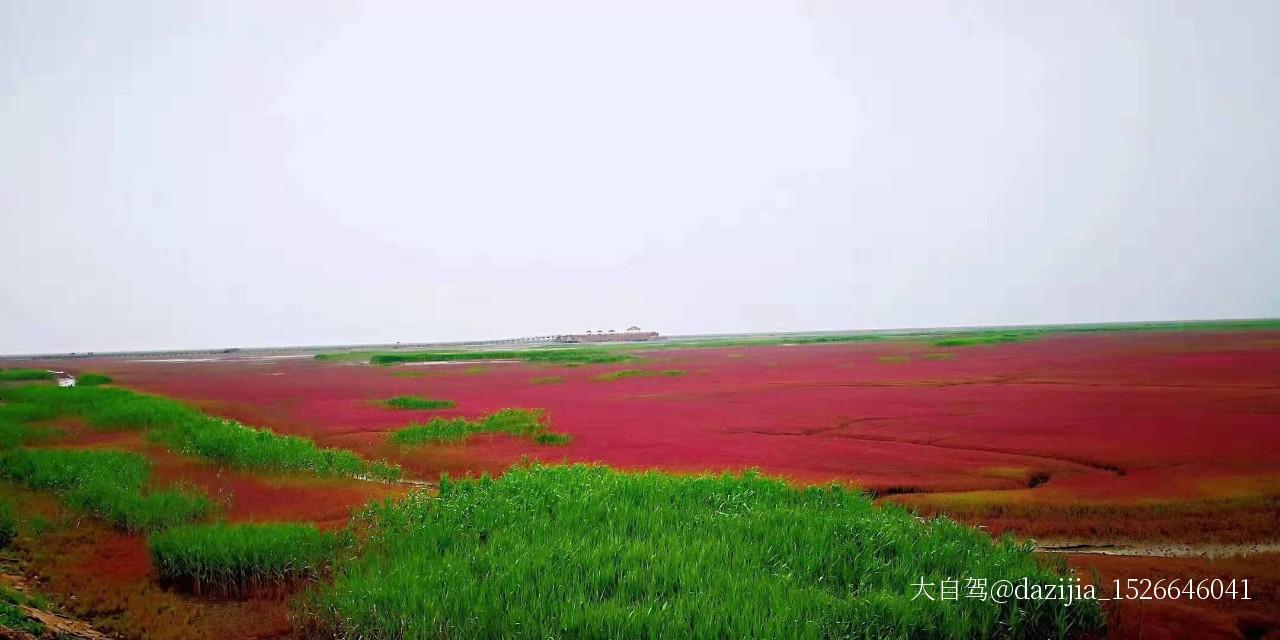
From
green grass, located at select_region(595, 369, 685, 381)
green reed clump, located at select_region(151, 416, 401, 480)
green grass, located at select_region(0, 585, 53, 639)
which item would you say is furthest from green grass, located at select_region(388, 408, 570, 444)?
green grass, located at select_region(595, 369, 685, 381)

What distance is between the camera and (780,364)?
142ft

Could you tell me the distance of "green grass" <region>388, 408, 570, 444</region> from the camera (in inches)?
614

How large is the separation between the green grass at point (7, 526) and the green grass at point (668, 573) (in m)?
4.40

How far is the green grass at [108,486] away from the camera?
26.9ft

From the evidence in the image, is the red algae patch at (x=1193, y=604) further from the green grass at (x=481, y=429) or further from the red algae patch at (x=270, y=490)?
the green grass at (x=481, y=429)

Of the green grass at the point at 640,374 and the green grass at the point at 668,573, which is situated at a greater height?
the green grass at the point at 668,573

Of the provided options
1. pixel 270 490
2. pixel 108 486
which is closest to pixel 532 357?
pixel 270 490

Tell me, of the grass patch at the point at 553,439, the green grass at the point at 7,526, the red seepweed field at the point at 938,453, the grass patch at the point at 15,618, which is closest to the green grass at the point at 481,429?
the grass patch at the point at 553,439

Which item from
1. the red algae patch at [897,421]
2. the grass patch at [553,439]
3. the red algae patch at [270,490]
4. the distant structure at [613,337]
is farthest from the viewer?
the distant structure at [613,337]

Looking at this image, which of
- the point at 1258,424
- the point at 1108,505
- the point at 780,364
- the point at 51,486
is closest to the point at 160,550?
the point at 51,486

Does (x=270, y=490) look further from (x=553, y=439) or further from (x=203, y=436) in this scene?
(x=553, y=439)

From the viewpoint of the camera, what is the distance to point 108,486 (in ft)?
30.2

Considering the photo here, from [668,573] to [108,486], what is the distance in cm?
949

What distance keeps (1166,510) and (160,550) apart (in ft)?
42.0
